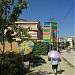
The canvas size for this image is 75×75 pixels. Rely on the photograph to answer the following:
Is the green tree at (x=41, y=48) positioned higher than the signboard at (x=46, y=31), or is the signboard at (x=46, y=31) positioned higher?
the signboard at (x=46, y=31)

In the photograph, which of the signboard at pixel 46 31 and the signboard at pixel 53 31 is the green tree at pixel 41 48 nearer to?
the signboard at pixel 53 31

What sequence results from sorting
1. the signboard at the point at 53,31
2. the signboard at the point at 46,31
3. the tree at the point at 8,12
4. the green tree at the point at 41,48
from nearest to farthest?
the tree at the point at 8,12 → the green tree at the point at 41,48 → the signboard at the point at 53,31 → the signboard at the point at 46,31

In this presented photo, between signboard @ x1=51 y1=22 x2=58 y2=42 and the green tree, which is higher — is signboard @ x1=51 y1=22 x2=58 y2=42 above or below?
above

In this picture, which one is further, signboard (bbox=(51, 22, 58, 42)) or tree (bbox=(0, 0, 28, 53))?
signboard (bbox=(51, 22, 58, 42))

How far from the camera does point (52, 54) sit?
15.5 m

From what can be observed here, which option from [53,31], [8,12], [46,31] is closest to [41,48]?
[53,31]

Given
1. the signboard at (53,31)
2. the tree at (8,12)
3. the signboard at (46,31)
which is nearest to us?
the tree at (8,12)

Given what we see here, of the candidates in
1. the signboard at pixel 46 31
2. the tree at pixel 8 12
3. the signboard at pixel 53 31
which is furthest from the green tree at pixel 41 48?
the tree at pixel 8 12

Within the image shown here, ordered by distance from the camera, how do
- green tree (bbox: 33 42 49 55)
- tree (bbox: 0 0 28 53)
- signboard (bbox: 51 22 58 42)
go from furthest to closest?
signboard (bbox: 51 22 58 42), green tree (bbox: 33 42 49 55), tree (bbox: 0 0 28 53)

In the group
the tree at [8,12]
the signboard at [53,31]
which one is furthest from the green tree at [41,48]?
the tree at [8,12]

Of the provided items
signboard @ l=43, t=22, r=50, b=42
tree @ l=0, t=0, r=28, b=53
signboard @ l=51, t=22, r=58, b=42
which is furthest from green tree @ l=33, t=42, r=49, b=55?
tree @ l=0, t=0, r=28, b=53

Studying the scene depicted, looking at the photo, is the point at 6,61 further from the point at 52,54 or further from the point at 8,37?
the point at 52,54

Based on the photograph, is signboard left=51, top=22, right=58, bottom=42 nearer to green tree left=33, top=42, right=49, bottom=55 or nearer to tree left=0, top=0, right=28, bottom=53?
green tree left=33, top=42, right=49, bottom=55

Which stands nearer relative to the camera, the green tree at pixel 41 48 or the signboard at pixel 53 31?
the green tree at pixel 41 48
